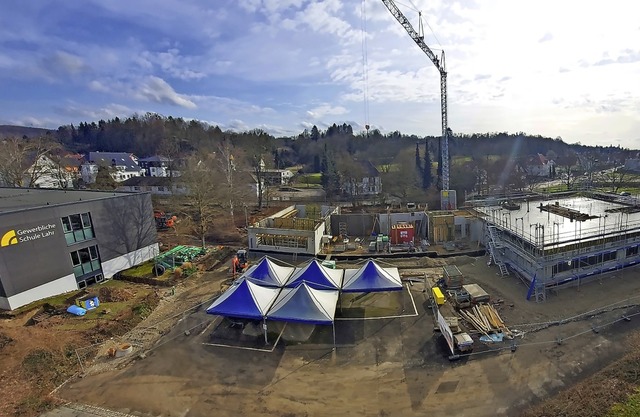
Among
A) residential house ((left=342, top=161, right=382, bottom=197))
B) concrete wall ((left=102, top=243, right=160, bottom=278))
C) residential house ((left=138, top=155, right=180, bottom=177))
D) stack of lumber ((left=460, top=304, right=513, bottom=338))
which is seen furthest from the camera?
residential house ((left=138, top=155, right=180, bottom=177))

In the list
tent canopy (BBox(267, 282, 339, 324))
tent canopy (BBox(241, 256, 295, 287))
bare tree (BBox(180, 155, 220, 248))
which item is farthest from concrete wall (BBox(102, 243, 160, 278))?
tent canopy (BBox(267, 282, 339, 324))

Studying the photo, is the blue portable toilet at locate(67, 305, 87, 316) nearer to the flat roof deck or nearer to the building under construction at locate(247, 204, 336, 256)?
the building under construction at locate(247, 204, 336, 256)

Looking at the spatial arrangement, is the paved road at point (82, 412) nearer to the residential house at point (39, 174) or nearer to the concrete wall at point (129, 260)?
the concrete wall at point (129, 260)

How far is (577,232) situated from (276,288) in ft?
67.1

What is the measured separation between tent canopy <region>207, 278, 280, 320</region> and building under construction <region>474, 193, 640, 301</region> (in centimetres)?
1541

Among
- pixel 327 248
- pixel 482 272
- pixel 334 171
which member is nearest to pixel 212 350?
pixel 327 248

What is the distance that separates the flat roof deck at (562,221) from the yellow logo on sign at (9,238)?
30732 millimetres

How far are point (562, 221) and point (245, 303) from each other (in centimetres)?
2456

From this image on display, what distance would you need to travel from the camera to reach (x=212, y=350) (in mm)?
16281

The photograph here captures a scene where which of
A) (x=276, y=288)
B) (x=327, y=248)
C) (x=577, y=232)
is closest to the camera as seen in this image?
(x=276, y=288)

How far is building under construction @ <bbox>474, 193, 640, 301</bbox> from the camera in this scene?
21.2 metres

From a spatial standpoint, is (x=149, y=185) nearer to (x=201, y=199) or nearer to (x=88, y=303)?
(x=201, y=199)

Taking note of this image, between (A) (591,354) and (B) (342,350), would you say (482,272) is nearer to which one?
(A) (591,354)

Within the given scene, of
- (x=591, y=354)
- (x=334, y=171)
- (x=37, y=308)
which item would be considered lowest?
(x=591, y=354)
